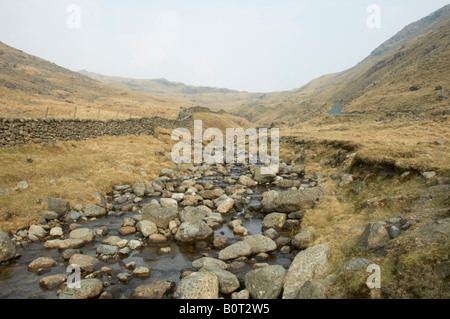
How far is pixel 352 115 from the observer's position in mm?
55844

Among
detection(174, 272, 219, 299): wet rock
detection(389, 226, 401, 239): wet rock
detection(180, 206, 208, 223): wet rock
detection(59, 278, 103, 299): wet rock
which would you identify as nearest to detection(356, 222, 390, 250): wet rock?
detection(389, 226, 401, 239): wet rock

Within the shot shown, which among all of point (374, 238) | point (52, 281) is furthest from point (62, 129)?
point (374, 238)

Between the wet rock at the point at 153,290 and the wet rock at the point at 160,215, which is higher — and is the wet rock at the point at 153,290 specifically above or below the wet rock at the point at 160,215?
below

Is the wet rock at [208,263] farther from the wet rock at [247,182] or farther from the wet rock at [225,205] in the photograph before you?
the wet rock at [247,182]

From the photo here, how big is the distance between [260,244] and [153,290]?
494 cm

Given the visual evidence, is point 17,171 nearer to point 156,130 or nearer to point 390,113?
point 156,130

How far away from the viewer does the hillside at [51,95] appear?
38438 millimetres

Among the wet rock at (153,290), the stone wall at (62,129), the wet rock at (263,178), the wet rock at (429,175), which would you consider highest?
the stone wall at (62,129)

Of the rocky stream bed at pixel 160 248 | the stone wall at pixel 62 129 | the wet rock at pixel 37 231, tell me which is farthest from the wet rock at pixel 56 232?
the stone wall at pixel 62 129

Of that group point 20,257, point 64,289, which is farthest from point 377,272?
point 20,257

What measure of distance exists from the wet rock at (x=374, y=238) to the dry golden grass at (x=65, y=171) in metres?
14.5

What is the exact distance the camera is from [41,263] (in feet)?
32.0

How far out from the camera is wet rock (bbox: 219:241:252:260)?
10797 millimetres
